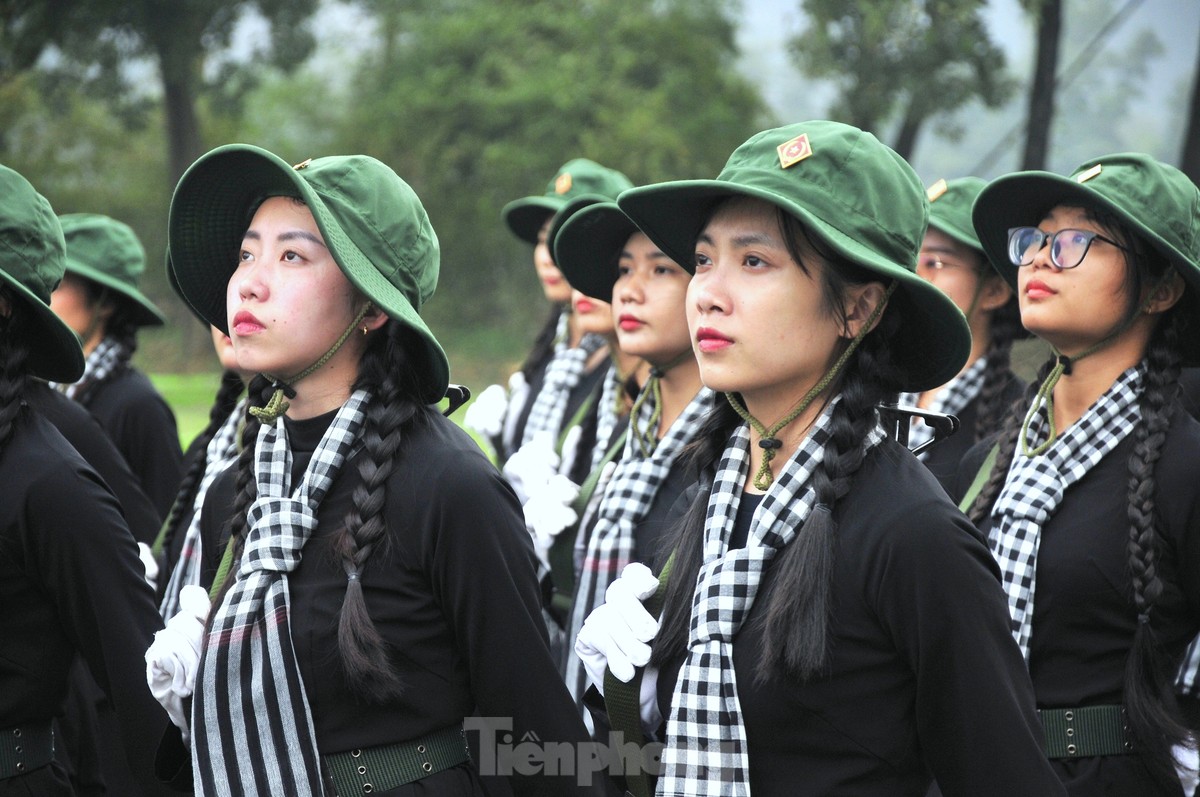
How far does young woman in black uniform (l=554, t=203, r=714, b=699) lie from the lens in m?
3.86

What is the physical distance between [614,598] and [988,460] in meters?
1.58

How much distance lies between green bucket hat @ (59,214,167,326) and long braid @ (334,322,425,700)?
283 cm

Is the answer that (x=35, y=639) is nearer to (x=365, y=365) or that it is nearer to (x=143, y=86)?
(x=365, y=365)

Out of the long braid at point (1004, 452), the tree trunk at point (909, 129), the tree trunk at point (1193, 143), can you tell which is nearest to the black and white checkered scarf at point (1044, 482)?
the long braid at point (1004, 452)

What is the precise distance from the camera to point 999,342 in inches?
184

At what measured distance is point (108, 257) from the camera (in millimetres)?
5328

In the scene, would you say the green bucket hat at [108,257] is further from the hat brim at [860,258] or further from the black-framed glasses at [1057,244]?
the black-framed glasses at [1057,244]

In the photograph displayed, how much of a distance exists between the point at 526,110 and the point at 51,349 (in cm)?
1884

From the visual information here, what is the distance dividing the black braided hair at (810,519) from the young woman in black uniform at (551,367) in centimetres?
287

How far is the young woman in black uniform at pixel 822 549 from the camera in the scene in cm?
207

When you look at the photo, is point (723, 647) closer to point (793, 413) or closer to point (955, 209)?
point (793, 413)

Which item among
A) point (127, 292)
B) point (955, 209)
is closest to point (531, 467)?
point (955, 209)

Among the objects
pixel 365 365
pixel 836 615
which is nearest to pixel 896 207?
pixel 836 615

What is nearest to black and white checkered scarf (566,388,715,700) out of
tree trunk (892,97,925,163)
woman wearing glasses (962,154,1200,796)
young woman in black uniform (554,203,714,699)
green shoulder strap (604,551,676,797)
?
young woman in black uniform (554,203,714,699)
